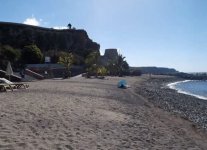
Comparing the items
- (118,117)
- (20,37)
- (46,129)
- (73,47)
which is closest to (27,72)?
(118,117)

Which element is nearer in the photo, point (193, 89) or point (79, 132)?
point (79, 132)

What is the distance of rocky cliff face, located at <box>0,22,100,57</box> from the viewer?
115125 mm

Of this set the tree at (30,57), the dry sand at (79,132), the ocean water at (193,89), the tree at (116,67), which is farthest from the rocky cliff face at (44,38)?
the dry sand at (79,132)

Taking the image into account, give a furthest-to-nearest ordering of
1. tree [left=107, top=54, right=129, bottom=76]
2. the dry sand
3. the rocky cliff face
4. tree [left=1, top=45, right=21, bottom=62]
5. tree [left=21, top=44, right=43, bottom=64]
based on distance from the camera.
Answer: tree [left=107, top=54, right=129, bottom=76] < the rocky cliff face < tree [left=21, top=44, right=43, bottom=64] < tree [left=1, top=45, right=21, bottom=62] < the dry sand

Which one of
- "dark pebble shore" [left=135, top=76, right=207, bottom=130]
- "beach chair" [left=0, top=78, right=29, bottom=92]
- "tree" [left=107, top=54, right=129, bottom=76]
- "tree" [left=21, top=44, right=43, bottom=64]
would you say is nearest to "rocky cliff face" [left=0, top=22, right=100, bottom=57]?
"tree" [left=107, top=54, right=129, bottom=76]

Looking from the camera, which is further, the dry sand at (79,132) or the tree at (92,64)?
the tree at (92,64)

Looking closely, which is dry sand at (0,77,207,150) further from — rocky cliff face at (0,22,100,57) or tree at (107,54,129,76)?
tree at (107,54,129,76)

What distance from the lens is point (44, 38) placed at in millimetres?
120375

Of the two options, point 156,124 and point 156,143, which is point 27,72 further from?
point 156,143

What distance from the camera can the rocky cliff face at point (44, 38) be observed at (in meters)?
115

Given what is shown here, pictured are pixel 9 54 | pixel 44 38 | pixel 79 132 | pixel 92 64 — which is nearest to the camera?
pixel 79 132

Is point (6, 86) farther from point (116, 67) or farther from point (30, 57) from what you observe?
point (116, 67)

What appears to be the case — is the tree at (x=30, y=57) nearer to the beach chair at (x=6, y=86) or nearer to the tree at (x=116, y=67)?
the tree at (x=116, y=67)

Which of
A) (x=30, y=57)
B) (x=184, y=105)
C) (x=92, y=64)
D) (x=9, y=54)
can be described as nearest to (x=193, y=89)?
(x=92, y=64)
